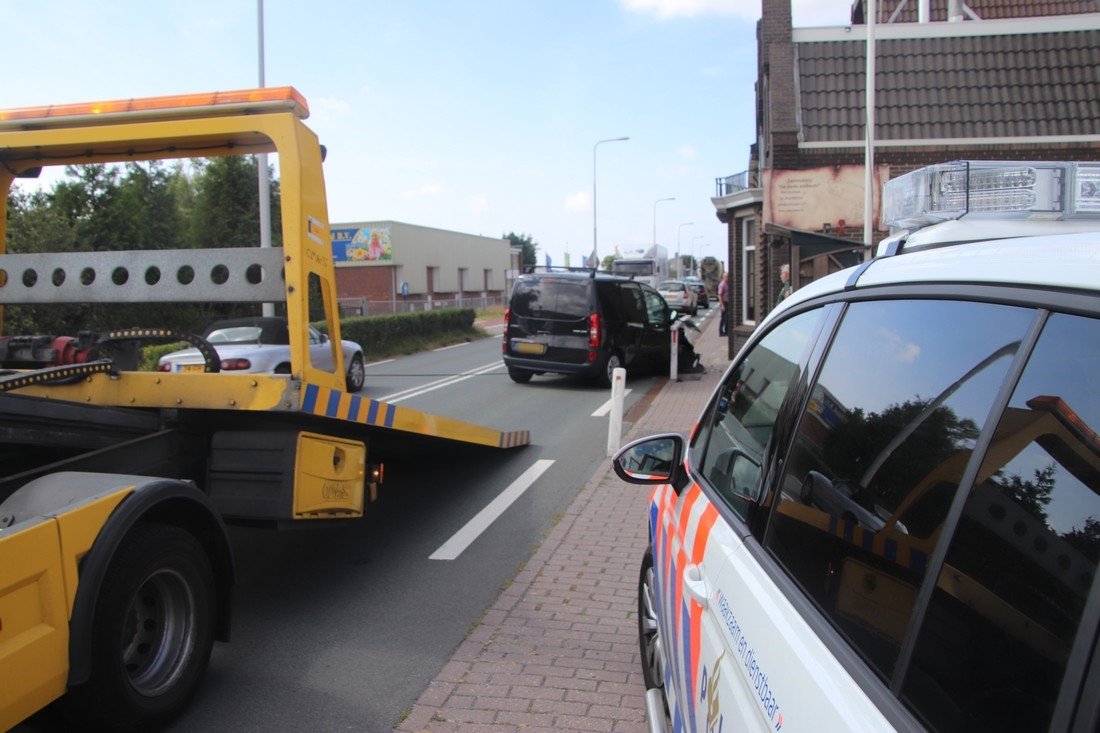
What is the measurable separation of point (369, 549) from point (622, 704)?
2.86 meters

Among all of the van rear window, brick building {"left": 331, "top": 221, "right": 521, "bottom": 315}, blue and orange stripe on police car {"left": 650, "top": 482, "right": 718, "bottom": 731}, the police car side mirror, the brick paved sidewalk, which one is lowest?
the brick paved sidewalk

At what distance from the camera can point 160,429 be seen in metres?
4.76

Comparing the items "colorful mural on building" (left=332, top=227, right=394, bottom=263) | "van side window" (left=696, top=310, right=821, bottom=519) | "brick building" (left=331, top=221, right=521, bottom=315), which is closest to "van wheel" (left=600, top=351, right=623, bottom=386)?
"van side window" (left=696, top=310, right=821, bottom=519)

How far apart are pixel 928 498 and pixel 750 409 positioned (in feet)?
4.18

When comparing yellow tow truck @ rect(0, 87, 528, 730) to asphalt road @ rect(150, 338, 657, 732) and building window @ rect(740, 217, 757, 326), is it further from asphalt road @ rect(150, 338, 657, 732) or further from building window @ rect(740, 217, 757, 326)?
building window @ rect(740, 217, 757, 326)

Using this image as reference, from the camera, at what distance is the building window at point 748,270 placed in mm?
19406

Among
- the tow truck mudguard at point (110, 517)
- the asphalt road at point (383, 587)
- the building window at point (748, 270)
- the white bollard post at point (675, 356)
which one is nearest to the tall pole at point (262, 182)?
the white bollard post at point (675, 356)

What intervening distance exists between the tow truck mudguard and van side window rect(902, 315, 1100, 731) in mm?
2730

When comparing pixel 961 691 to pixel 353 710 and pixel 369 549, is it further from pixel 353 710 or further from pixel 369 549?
pixel 369 549

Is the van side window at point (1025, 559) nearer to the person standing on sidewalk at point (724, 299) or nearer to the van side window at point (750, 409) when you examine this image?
the van side window at point (750, 409)

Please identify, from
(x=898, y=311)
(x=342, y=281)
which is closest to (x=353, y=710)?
(x=898, y=311)

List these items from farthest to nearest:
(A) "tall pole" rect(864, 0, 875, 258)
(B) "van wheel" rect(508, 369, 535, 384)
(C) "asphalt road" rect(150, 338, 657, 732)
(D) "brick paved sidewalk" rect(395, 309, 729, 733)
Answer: (B) "van wheel" rect(508, 369, 535, 384) → (A) "tall pole" rect(864, 0, 875, 258) → (C) "asphalt road" rect(150, 338, 657, 732) → (D) "brick paved sidewalk" rect(395, 309, 729, 733)

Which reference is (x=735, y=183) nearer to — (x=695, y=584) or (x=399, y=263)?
(x=695, y=584)

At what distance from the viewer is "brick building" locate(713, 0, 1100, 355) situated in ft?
51.3
